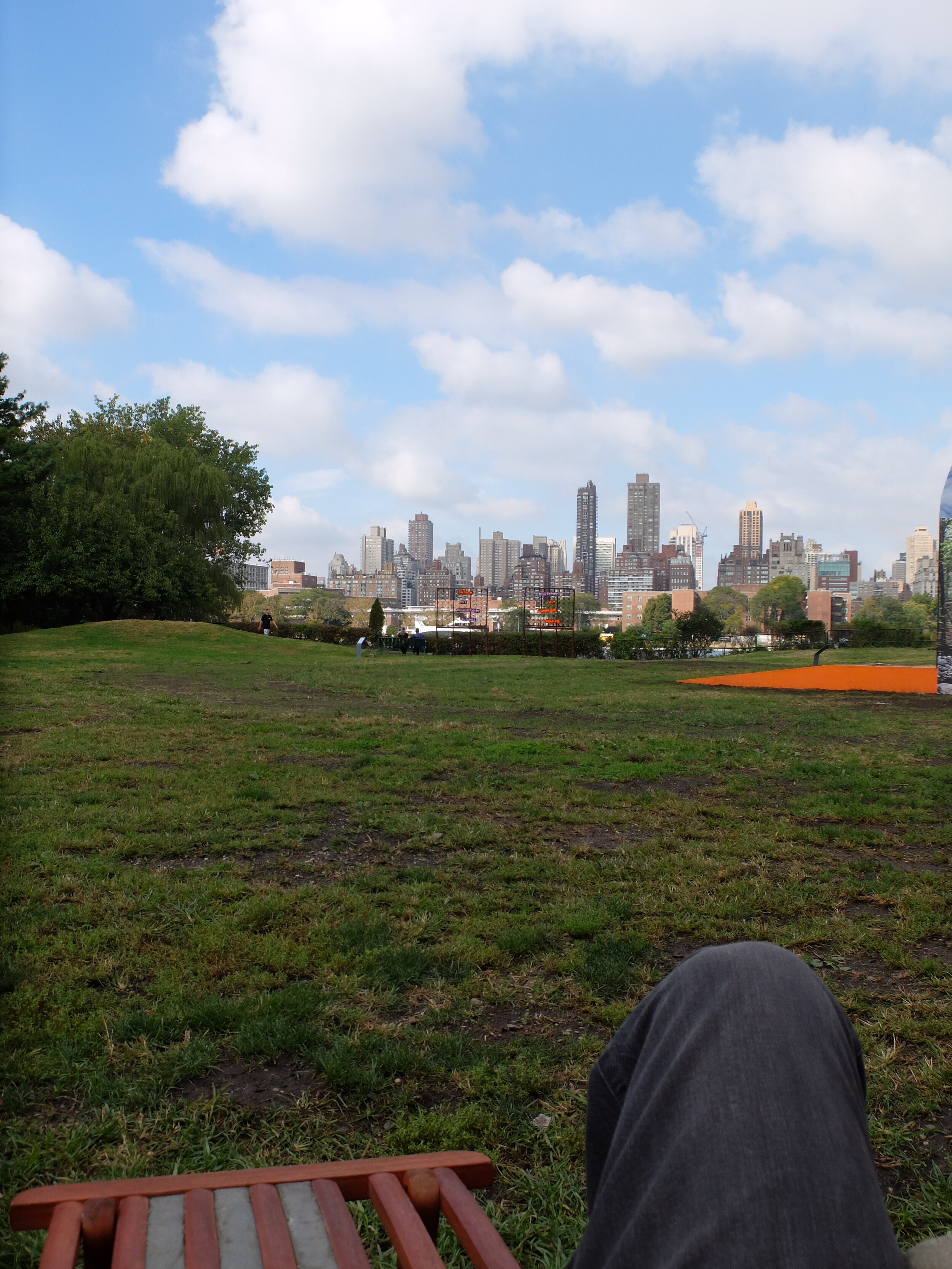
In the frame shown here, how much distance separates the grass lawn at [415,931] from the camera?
200 centimetres

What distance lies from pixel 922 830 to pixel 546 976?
3154mm

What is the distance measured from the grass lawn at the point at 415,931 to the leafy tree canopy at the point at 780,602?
67944 millimetres

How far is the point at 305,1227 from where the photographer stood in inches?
48.5

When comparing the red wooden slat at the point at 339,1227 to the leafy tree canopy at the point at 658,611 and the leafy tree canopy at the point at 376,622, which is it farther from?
the leafy tree canopy at the point at 658,611

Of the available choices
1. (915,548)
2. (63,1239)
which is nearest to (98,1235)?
(63,1239)

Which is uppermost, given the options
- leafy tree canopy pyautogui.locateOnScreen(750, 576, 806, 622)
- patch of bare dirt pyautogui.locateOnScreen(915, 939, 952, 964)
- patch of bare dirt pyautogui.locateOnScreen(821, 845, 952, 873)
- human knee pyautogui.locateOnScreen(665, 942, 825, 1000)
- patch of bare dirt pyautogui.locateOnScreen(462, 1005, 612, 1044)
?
leafy tree canopy pyautogui.locateOnScreen(750, 576, 806, 622)

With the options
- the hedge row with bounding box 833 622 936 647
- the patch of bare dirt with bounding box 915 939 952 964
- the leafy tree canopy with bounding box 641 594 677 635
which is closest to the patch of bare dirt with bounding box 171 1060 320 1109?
the patch of bare dirt with bounding box 915 939 952 964

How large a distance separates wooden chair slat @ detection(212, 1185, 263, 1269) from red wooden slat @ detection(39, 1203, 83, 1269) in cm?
7

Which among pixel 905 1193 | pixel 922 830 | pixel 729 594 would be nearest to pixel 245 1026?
pixel 905 1193

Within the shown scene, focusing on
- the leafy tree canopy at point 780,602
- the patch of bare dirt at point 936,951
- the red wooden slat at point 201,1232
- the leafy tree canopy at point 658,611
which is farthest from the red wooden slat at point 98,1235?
the leafy tree canopy at point 658,611

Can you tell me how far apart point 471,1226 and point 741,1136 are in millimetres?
605

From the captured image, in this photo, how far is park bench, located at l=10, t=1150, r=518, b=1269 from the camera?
114 cm

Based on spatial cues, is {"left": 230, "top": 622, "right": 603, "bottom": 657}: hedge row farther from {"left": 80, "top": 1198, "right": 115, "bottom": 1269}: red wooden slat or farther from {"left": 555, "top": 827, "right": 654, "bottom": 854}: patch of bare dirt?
A: {"left": 80, "top": 1198, "right": 115, "bottom": 1269}: red wooden slat

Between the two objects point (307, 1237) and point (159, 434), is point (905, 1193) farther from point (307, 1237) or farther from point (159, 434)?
point (159, 434)
